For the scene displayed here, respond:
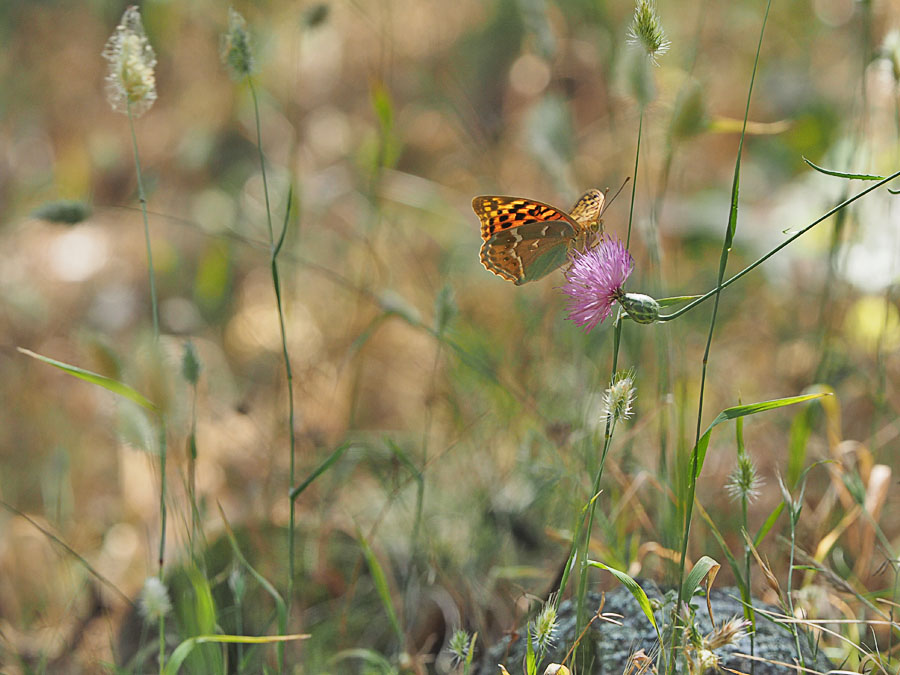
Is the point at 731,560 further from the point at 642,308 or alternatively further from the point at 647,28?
the point at 647,28

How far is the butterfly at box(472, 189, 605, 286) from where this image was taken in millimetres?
982

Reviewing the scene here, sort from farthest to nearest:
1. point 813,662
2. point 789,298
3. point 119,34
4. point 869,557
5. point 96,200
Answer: point 96,200, point 789,298, point 869,557, point 119,34, point 813,662

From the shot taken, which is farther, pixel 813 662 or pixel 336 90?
pixel 336 90

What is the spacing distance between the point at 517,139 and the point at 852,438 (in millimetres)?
1576

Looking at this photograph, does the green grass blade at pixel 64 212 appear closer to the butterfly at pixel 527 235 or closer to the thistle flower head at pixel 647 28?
the butterfly at pixel 527 235

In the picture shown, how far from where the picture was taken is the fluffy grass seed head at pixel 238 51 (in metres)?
0.97

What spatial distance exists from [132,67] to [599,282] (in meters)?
0.57

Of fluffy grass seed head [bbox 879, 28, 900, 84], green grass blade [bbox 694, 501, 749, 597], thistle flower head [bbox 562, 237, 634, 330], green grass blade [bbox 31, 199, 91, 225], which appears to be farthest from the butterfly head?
green grass blade [bbox 31, 199, 91, 225]

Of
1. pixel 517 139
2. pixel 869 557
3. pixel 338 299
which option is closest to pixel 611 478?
pixel 869 557

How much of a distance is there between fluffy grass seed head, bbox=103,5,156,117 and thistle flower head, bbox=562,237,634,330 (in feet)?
1.69

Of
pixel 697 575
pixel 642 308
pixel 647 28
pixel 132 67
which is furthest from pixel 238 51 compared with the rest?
pixel 697 575

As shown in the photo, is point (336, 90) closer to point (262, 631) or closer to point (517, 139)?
point (517, 139)

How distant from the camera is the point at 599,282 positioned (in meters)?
0.75

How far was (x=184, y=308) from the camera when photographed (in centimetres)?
189
